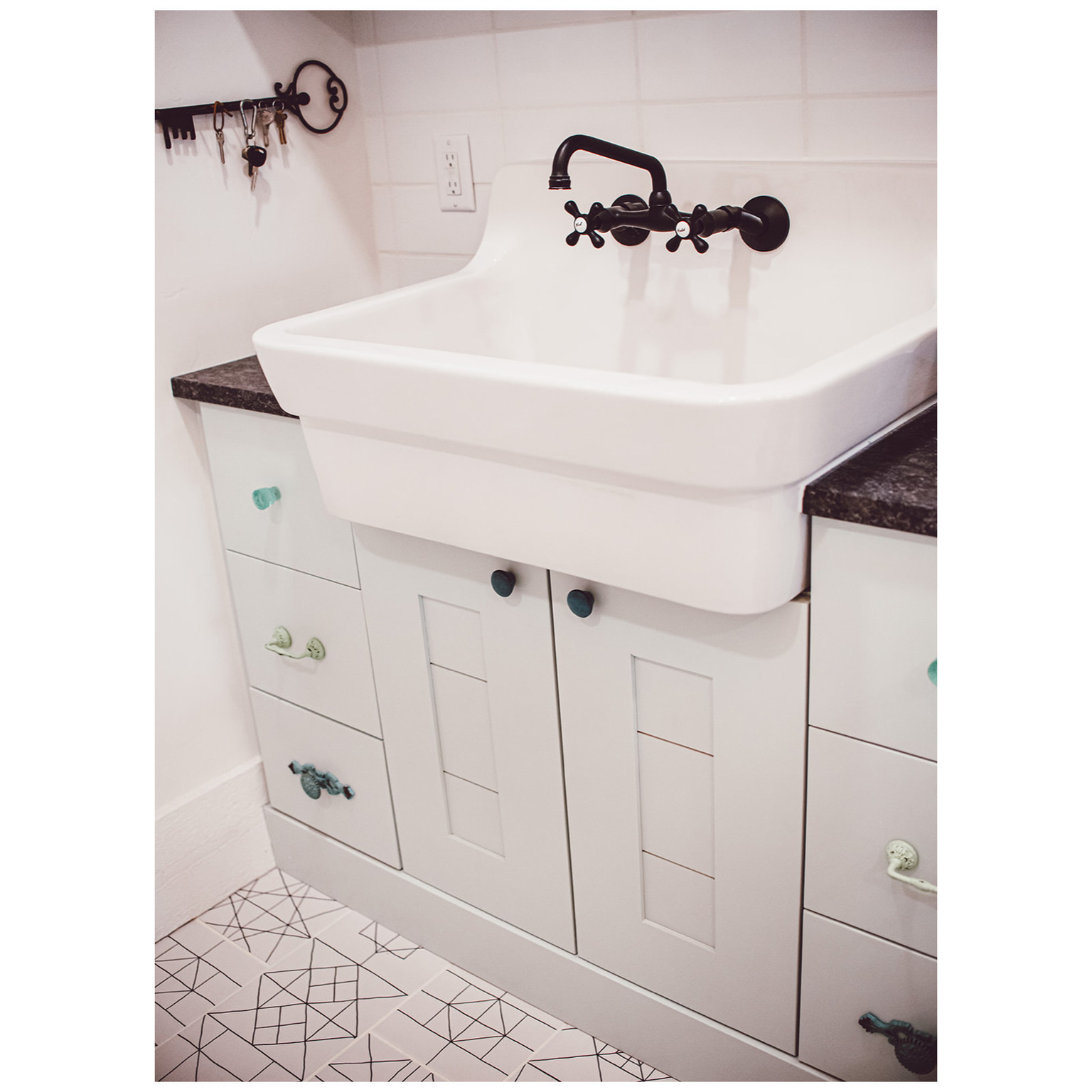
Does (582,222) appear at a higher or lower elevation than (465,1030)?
higher

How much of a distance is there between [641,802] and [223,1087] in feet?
1.97

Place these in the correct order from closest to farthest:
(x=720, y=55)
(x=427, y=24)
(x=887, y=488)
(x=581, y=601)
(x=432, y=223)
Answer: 1. (x=887, y=488)
2. (x=581, y=601)
3. (x=720, y=55)
4. (x=427, y=24)
5. (x=432, y=223)

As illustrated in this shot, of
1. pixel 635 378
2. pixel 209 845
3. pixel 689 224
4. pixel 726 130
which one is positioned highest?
pixel 726 130

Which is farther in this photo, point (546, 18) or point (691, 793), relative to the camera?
point (546, 18)

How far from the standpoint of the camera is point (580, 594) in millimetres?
1083

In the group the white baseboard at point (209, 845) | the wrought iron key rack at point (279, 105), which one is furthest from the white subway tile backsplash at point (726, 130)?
the white baseboard at point (209, 845)

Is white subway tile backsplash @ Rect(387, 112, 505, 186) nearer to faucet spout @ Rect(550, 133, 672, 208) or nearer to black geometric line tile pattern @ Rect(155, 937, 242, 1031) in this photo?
faucet spout @ Rect(550, 133, 672, 208)

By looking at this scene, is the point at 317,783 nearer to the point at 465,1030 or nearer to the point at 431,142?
the point at 465,1030

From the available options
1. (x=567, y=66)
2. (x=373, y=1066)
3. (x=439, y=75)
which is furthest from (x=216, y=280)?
(x=373, y=1066)

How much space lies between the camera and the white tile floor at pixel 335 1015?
1317mm

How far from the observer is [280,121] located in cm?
145

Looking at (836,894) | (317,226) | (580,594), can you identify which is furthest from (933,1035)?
(317,226)

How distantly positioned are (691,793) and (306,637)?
62cm

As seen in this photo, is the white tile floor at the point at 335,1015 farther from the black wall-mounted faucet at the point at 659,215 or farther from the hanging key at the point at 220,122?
the hanging key at the point at 220,122
